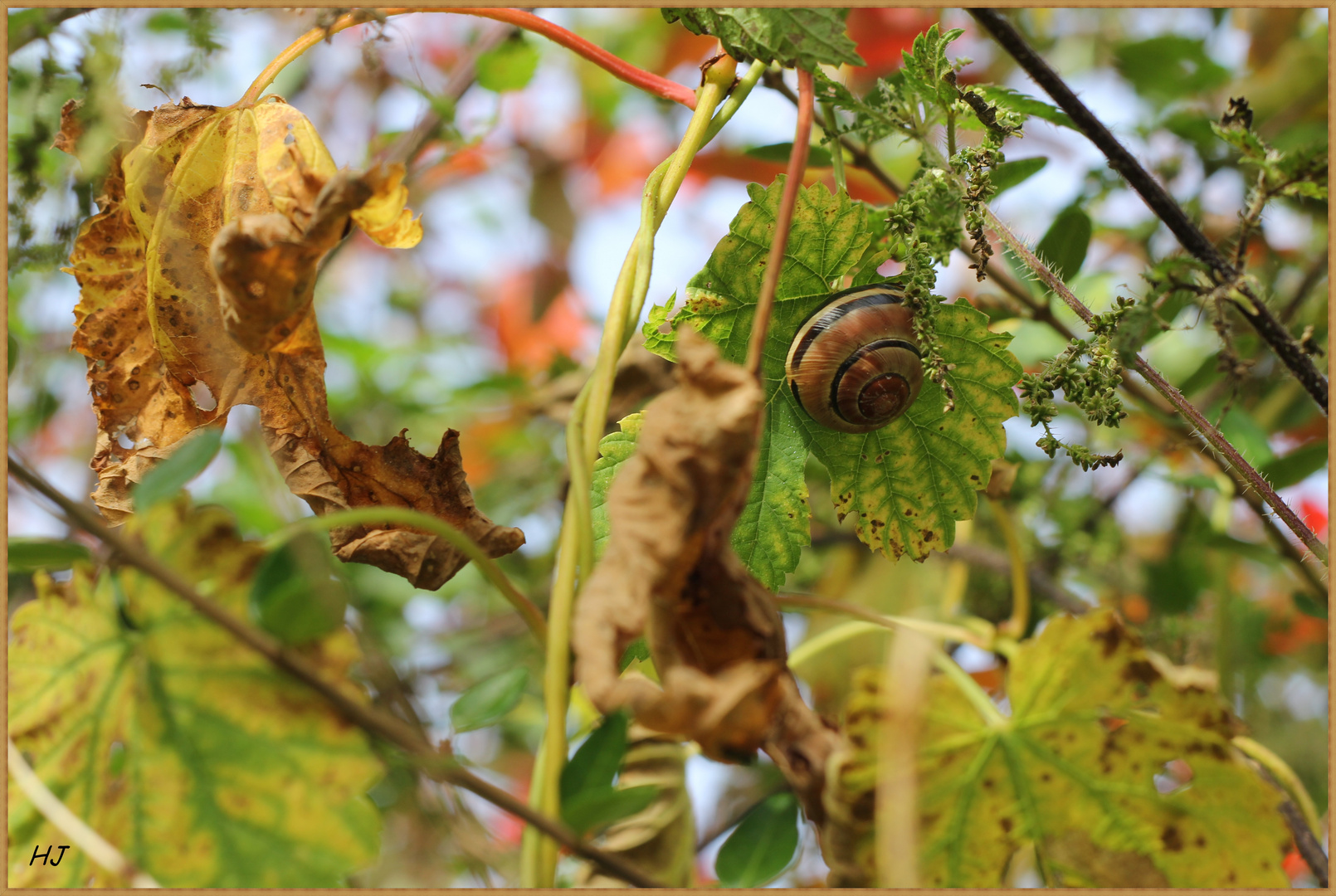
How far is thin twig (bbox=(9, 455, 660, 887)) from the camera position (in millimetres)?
421

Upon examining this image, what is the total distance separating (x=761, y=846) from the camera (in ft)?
2.39

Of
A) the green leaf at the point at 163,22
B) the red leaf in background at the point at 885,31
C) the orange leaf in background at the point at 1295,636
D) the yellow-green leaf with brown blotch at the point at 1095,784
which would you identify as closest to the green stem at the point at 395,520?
the yellow-green leaf with brown blotch at the point at 1095,784

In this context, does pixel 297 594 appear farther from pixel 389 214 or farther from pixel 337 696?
pixel 389 214

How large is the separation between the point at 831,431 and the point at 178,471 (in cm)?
47

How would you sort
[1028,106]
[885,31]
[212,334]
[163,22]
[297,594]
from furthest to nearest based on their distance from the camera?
[885,31] < [163,22] < [1028,106] < [212,334] < [297,594]

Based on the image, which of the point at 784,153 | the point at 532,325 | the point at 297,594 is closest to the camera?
the point at 297,594

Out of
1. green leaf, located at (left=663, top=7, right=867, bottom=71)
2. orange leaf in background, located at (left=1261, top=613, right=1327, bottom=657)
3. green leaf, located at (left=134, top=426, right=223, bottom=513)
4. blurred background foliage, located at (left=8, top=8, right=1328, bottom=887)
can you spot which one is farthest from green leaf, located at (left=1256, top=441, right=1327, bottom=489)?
green leaf, located at (left=134, top=426, right=223, bottom=513)

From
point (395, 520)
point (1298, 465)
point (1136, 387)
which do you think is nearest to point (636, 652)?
point (395, 520)

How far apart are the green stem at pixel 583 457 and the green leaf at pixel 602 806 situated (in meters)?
0.02

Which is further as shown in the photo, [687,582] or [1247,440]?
[1247,440]

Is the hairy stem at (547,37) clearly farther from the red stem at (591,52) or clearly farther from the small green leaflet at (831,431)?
the small green leaflet at (831,431)

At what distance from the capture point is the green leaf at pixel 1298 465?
1062 mm
